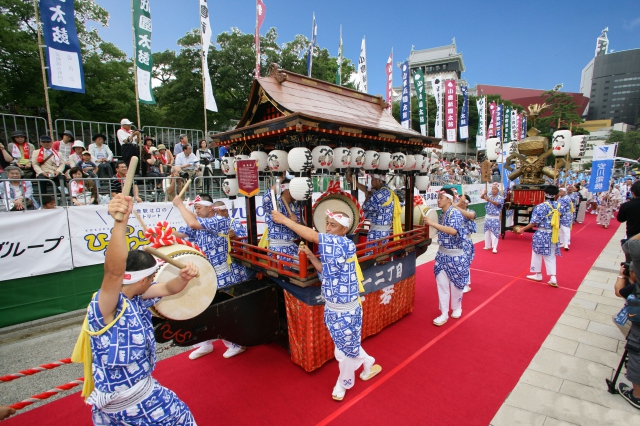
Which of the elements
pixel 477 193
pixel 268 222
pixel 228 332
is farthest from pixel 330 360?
pixel 477 193

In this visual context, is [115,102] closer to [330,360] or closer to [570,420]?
[330,360]

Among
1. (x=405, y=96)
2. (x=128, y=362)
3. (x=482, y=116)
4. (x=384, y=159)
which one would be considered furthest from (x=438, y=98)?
(x=128, y=362)

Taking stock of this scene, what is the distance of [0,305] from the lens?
4.36 metres

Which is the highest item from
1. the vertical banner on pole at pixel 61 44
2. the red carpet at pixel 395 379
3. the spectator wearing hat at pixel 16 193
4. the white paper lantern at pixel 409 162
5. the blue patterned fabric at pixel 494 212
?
the vertical banner on pole at pixel 61 44

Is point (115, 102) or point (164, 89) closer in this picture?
point (115, 102)

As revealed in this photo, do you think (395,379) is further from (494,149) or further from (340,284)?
(494,149)

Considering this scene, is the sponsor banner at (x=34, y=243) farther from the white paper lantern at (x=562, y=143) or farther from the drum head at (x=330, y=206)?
the white paper lantern at (x=562, y=143)

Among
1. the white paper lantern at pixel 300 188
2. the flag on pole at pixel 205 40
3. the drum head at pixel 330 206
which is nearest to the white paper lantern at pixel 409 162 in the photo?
the drum head at pixel 330 206

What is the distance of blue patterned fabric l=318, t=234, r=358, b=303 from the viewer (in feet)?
9.34

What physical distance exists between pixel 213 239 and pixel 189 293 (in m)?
1.45

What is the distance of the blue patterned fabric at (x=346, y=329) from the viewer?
9.64 feet

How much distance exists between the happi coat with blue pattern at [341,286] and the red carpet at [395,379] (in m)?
0.60

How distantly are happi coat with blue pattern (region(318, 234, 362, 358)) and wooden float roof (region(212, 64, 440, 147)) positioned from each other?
3.95 feet

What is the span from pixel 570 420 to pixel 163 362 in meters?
4.25
